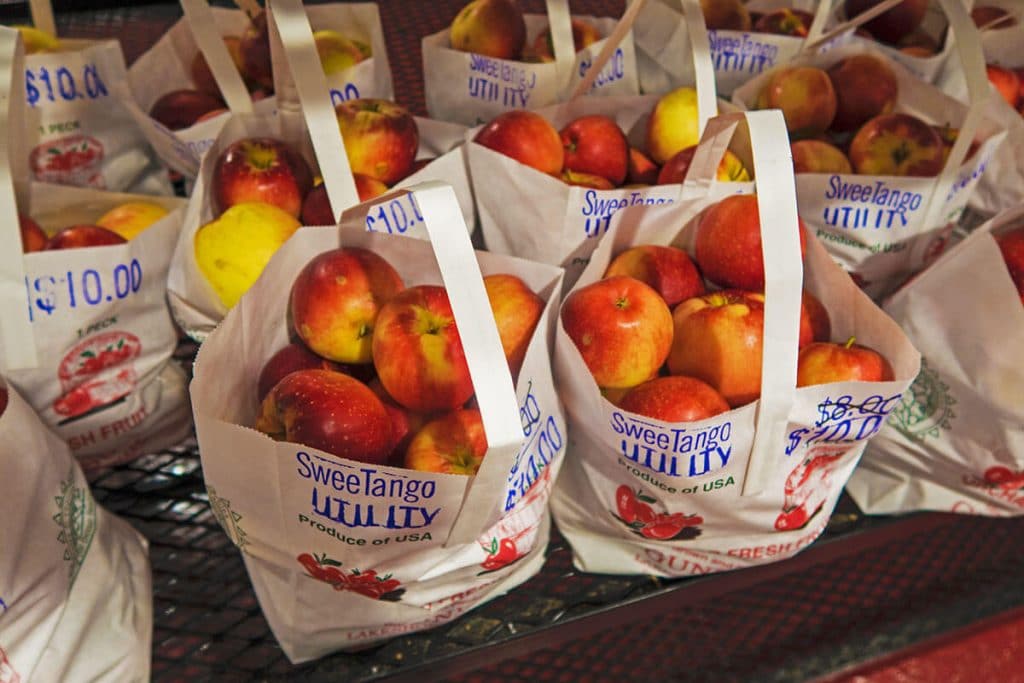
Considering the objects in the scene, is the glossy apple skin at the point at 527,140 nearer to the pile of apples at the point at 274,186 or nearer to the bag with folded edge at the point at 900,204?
the pile of apples at the point at 274,186

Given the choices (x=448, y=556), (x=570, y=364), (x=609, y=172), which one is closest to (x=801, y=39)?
(x=609, y=172)

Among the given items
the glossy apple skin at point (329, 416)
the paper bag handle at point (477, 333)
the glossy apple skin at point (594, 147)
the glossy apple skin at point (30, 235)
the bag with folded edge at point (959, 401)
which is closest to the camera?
the paper bag handle at point (477, 333)

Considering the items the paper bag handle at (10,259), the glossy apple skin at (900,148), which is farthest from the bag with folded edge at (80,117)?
the glossy apple skin at (900,148)

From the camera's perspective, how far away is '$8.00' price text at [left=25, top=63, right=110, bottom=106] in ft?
3.71

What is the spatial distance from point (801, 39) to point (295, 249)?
2.75ft

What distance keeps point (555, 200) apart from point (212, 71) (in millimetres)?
441

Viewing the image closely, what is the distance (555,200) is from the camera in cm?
94

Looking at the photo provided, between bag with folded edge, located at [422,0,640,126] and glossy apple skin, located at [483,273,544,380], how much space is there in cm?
41

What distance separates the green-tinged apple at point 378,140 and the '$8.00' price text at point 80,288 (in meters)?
0.29

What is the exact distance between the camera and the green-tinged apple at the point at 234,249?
37.0 inches

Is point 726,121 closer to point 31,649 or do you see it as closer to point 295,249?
point 295,249

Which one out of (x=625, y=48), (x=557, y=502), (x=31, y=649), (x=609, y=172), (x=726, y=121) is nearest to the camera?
(x=31, y=649)

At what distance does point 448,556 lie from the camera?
756 millimetres

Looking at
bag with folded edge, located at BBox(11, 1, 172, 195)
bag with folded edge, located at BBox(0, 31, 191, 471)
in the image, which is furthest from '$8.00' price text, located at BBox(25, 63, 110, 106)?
bag with folded edge, located at BBox(0, 31, 191, 471)
